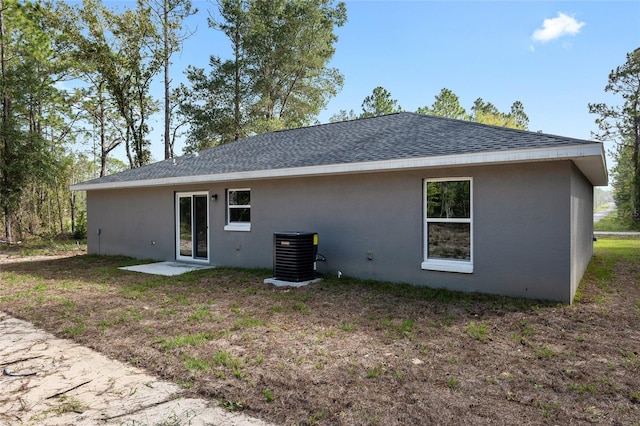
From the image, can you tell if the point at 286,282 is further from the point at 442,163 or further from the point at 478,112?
the point at 478,112

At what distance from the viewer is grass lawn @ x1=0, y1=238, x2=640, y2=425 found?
2.94 m

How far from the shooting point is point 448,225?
680 centimetres

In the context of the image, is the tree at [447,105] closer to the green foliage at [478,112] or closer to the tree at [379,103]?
the green foliage at [478,112]

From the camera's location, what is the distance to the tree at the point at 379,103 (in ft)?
120

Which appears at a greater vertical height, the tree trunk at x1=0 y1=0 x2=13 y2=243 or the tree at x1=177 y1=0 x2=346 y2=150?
the tree at x1=177 y1=0 x2=346 y2=150

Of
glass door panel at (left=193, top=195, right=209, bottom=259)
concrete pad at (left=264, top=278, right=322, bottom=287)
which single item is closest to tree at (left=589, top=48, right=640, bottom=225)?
concrete pad at (left=264, top=278, right=322, bottom=287)

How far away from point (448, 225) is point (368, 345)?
130 inches

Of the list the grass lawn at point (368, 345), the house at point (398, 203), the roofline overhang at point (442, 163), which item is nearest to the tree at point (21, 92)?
the house at point (398, 203)

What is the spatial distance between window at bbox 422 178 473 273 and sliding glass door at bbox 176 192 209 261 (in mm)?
5875

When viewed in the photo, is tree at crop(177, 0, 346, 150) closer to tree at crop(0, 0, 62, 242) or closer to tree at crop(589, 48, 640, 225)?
tree at crop(0, 0, 62, 242)

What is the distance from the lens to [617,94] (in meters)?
26.0

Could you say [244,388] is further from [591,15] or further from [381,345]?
[591,15]

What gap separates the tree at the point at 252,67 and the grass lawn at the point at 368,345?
16.9 metres

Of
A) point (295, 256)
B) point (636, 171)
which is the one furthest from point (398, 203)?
point (636, 171)
